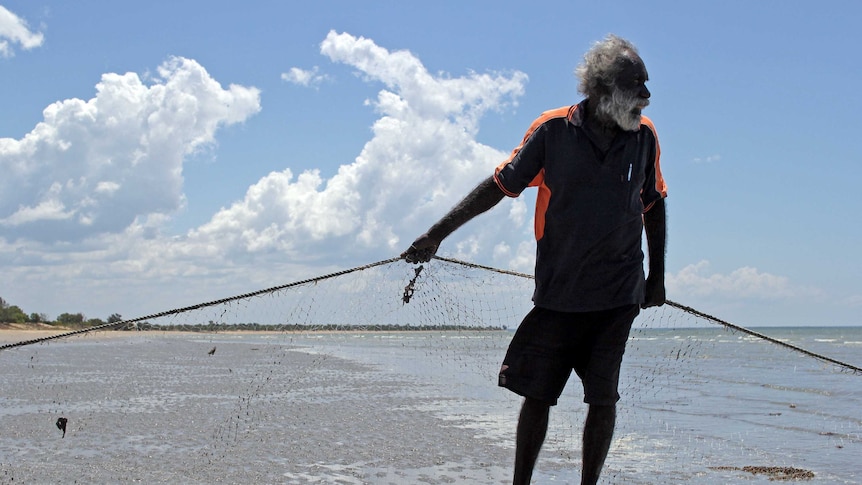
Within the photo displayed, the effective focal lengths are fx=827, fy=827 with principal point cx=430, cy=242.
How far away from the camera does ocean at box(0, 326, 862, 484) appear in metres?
6.47

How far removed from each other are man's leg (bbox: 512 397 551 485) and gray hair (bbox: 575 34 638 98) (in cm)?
130

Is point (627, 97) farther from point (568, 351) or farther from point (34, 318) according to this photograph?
point (34, 318)

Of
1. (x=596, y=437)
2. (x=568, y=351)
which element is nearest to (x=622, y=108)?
(x=568, y=351)

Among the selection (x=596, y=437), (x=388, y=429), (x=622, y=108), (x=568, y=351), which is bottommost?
(x=388, y=429)

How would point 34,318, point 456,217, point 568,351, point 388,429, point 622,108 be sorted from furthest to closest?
point 34,318
point 388,429
point 456,217
point 568,351
point 622,108

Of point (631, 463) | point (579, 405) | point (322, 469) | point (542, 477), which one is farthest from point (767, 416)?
point (322, 469)

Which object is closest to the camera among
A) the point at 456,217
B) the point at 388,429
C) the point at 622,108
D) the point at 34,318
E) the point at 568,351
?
the point at 622,108

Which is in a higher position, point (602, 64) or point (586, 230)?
point (602, 64)

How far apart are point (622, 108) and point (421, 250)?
104 centimetres

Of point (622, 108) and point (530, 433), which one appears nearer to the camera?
point (622, 108)

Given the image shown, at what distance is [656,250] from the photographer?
3.62 m

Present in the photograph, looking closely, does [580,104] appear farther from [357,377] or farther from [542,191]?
[357,377]

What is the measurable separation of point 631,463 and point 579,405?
160 inches

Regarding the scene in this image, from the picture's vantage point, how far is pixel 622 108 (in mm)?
3203
